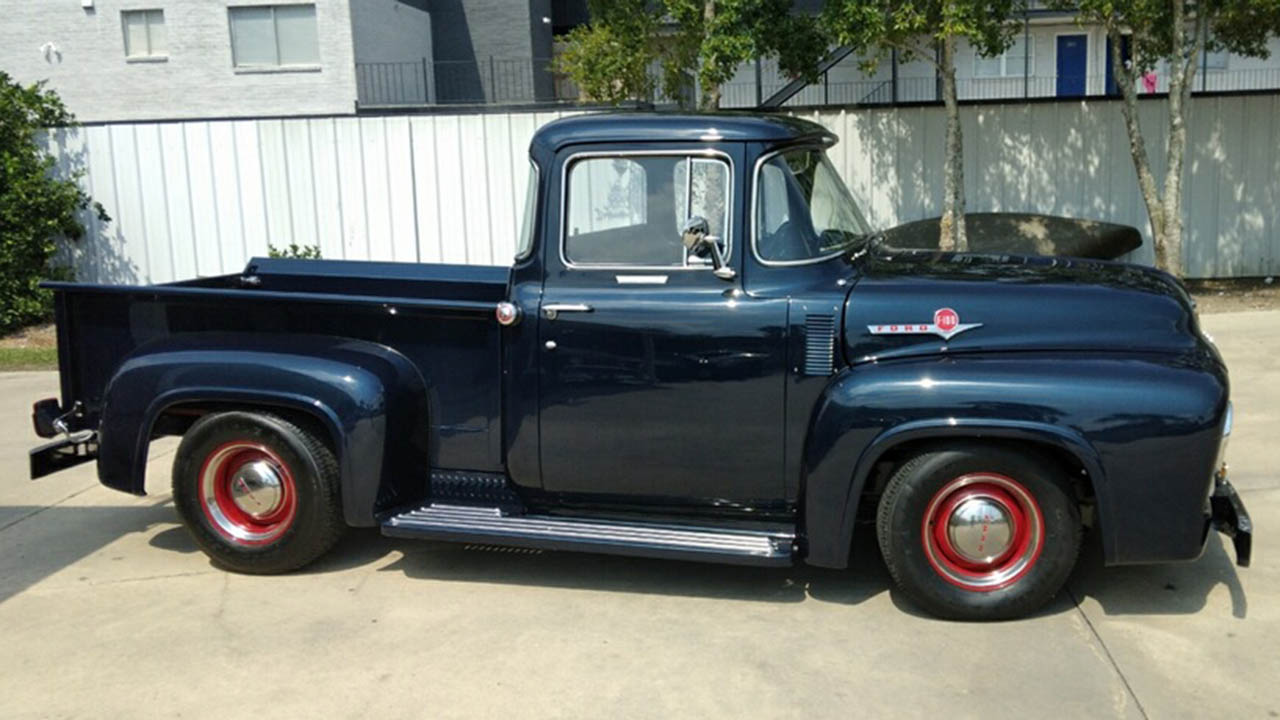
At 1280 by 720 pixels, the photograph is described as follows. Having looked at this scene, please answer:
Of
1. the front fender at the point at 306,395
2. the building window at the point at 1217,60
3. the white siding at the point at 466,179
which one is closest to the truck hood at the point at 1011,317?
the front fender at the point at 306,395

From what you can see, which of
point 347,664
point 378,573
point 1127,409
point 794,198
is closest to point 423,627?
point 347,664

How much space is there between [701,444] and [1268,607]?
2450 mm

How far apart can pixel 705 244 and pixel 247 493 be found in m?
2.45

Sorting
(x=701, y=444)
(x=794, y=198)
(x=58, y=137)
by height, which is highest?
(x=58, y=137)

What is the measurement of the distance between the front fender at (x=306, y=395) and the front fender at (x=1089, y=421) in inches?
74.5

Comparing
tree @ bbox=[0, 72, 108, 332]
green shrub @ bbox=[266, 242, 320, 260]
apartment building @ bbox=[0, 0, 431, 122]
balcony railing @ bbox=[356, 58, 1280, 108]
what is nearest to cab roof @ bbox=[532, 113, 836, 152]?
green shrub @ bbox=[266, 242, 320, 260]

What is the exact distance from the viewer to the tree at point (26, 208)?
43.0 ft

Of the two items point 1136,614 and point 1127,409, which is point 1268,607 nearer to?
point 1136,614

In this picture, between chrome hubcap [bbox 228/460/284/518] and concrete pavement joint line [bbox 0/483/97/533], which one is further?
concrete pavement joint line [bbox 0/483/97/533]

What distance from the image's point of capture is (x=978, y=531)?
468 centimetres

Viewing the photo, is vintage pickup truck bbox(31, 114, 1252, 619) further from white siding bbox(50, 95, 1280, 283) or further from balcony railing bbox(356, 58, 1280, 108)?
balcony railing bbox(356, 58, 1280, 108)

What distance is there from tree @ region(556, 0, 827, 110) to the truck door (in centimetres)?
856

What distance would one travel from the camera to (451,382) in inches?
208

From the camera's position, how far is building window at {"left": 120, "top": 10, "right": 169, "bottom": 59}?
2670 cm
